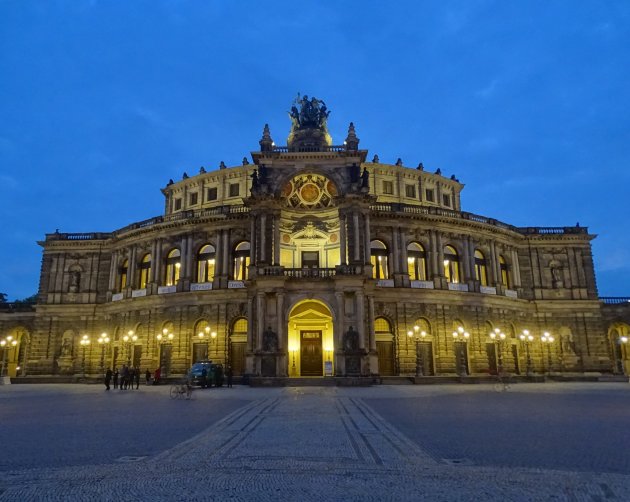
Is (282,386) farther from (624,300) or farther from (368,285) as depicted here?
(624,300)

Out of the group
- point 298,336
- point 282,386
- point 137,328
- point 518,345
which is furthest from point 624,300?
point 137,328

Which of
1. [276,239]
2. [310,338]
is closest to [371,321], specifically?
[310,338]

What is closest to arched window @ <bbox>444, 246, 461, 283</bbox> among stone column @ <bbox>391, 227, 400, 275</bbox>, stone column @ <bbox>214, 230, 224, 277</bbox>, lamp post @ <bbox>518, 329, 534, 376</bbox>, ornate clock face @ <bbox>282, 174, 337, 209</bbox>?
stone column @ <bbox>391, 227, 400, 275</bbox>

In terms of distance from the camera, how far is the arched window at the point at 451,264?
46.1 m

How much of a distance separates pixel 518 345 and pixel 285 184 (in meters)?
29.0

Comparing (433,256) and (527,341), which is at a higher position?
(433,256)

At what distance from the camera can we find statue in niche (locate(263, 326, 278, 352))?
35.9 metres

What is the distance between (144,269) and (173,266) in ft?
13.1

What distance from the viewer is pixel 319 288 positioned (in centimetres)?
3753

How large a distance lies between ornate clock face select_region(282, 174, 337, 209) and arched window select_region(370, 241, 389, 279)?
6.05 meters

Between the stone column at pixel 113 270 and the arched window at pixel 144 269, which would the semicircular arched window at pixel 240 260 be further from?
the stone column at pixel 113 270

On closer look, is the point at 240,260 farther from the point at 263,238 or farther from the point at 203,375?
the point at 203,375

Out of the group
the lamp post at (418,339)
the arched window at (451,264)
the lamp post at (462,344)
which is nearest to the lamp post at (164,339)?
the lamp post at (418,339)

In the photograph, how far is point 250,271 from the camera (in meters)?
39.0
